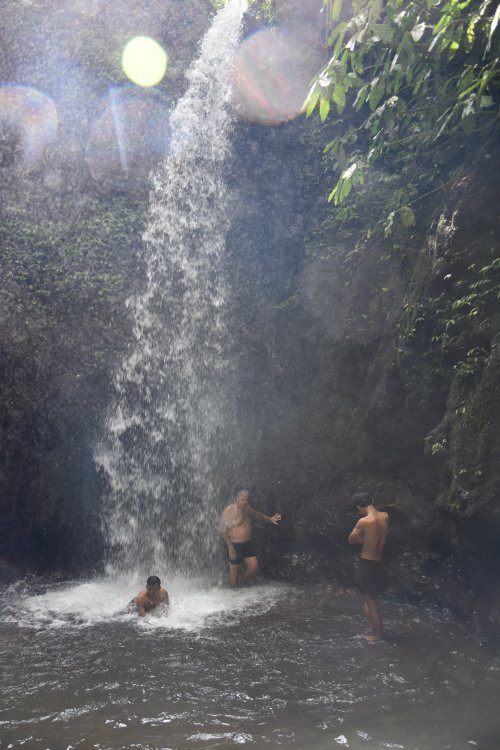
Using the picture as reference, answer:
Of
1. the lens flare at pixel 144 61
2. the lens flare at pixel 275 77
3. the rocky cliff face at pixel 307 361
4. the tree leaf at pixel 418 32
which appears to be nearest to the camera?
the tree leaf at pixel 418 32

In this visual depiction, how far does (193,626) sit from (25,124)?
487 inches

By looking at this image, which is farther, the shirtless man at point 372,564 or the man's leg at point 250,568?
the man's leg at point 250,568

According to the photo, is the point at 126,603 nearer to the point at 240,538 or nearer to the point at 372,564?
the point at 240,538

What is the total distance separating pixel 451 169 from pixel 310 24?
730 cm

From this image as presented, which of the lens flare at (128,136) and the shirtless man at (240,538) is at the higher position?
the lens flare at (128,136)

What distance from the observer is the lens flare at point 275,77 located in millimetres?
12953

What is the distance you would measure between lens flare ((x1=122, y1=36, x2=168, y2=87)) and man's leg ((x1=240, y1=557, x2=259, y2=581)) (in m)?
12.6

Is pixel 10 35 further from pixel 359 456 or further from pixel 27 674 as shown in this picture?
pixel 27 674

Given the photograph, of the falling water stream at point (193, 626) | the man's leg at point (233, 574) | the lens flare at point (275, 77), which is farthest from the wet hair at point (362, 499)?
the lens flare at point (275, 77)

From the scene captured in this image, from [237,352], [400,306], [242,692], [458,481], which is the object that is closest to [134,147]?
[237,352]

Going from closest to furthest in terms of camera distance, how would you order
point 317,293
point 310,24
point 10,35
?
1. point 317,293
2. point 310,24
3. point 10,35

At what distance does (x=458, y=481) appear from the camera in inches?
264

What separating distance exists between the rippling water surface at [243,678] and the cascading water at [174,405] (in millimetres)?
1827

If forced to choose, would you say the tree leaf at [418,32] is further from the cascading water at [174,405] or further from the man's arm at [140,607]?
the cascading water at [174,405]
